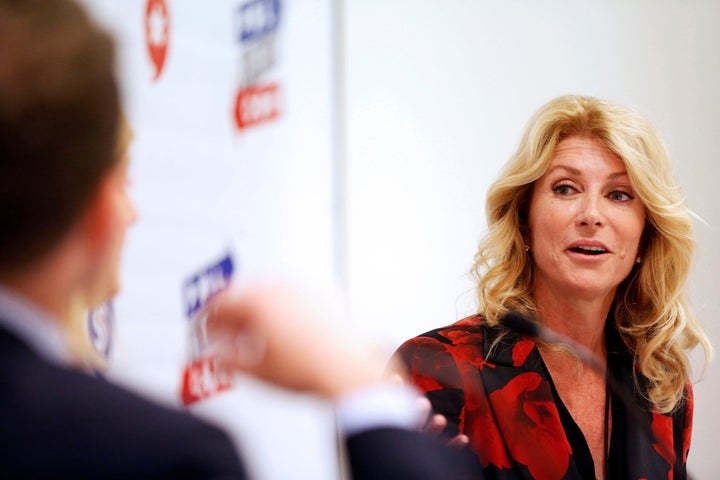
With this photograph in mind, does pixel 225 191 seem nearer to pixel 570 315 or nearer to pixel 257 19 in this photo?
pixel 257 19

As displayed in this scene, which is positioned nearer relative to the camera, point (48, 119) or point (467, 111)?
point (48, 119)

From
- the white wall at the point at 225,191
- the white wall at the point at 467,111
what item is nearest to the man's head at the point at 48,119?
the white wall at the point at 225,191

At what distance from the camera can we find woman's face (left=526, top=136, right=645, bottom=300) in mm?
1839

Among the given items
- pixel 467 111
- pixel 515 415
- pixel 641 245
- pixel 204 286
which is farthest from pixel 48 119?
pixel 467 111

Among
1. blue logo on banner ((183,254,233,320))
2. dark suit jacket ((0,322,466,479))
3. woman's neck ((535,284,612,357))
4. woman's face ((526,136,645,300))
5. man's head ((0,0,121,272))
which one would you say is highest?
man's head ((0,0,121,272))

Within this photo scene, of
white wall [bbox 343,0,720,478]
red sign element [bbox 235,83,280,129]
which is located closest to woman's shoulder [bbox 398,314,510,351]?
white wall [bbox 343,0,720,478]

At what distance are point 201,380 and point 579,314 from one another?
2.72 ft

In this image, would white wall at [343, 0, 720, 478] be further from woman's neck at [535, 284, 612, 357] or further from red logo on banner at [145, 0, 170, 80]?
red logo on banner at [145, 0, 170, 80]

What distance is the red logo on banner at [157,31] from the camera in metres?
1.97

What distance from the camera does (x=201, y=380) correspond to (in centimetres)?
196

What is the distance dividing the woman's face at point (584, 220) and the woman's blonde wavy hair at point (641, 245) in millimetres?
27

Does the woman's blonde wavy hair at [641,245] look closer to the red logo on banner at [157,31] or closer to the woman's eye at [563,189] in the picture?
the woman's eye at [563,189]

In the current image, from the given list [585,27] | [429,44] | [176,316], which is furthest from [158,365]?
[585,27]

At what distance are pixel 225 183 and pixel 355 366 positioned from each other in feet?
Answer: 4.54
